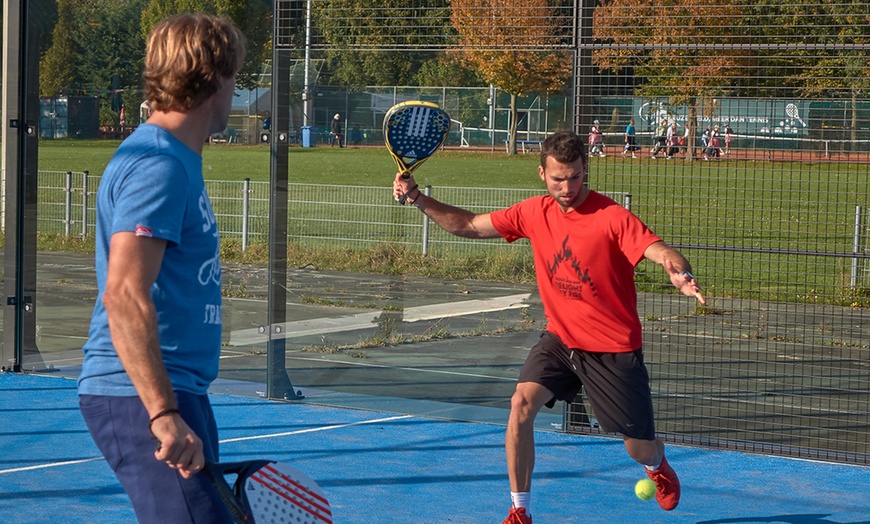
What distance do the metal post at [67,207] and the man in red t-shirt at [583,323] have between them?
5208 mm

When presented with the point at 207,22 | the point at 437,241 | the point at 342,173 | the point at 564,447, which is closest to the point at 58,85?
the point at 342,173

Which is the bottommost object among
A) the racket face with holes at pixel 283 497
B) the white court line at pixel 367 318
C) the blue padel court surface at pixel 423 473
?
the blue padel court surface at pixel 423 473

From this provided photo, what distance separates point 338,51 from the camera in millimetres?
9055

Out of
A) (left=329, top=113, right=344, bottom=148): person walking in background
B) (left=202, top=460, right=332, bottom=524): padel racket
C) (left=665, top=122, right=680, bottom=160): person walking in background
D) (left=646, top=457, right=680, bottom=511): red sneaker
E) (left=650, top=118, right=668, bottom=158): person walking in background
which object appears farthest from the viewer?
(left=650, top=118, right=668, bottom=158): person walking in background

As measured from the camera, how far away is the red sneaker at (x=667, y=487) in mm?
6234

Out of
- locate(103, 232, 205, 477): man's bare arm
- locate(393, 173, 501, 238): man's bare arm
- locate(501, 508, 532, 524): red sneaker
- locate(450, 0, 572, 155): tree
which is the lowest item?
locate(501, 508, 532, 524): red sneaker

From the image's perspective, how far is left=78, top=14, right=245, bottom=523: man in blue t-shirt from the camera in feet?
9.91

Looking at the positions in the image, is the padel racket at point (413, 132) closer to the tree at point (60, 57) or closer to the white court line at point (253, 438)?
the white court line at point (253, 438)

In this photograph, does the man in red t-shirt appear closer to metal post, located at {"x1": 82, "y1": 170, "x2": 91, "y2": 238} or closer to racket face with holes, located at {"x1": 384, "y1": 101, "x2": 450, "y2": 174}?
racket face with holes, located at {"x1": 384, "y1": 101, "x2": 450, "y2": 174}

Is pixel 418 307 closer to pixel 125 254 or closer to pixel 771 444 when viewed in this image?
pixel 771 444

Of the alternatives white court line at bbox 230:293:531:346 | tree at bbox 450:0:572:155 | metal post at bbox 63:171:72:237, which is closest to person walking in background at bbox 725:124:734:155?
tree at bbox 450:0:572:155

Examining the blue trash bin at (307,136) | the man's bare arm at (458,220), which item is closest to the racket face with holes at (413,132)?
the man's bare arm at (458,220)

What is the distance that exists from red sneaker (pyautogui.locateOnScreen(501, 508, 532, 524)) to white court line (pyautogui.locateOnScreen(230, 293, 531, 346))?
3467mm

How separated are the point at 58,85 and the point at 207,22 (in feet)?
24.7
